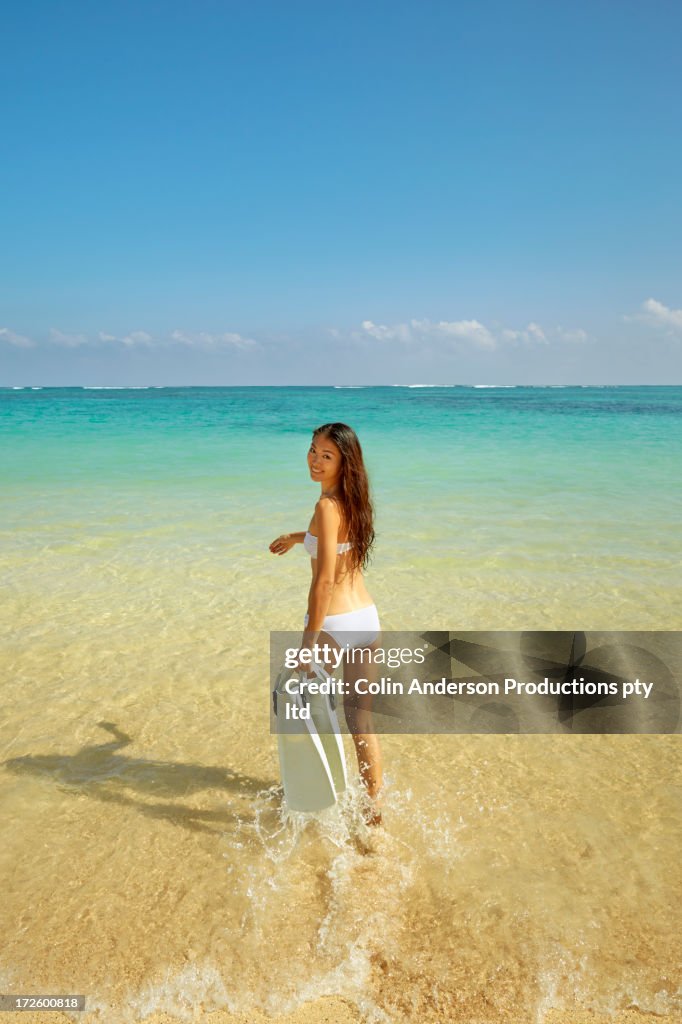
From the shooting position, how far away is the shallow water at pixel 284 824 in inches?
93.3

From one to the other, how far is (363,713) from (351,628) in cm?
39

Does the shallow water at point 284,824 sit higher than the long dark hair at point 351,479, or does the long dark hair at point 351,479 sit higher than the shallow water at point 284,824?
the long dark hair at point 351,479

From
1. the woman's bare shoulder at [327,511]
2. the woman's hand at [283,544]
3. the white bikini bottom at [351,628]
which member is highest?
the woman's bare shoulder at [327,511]

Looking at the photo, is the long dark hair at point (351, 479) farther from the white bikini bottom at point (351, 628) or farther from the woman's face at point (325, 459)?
the white bikini bottom at point (351, 628)

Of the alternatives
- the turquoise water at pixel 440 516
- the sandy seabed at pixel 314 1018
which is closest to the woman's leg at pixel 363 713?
the sandy seabed at pixel 314 1018

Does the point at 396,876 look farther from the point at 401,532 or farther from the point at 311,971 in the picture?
the point at 401,532

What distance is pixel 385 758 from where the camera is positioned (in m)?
3.71

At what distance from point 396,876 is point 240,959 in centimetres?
71

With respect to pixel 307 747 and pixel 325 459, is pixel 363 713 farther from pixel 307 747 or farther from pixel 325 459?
pixel 325 459

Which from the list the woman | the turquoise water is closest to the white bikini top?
the woman

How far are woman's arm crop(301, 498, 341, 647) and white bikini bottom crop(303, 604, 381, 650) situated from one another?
15 cm

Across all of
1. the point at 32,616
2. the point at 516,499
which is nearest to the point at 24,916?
the point at 32,616

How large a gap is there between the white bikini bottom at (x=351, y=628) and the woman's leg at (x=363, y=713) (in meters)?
0.05

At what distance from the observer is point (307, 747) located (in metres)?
2.79
